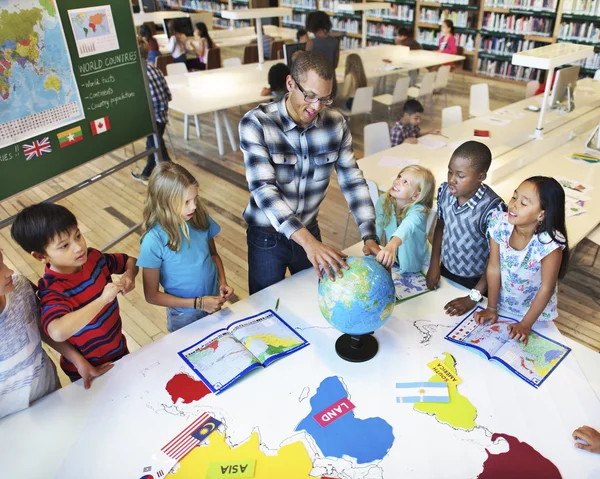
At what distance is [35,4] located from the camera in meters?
2.54

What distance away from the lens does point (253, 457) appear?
1.43 metres

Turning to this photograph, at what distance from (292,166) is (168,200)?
21.1 inches

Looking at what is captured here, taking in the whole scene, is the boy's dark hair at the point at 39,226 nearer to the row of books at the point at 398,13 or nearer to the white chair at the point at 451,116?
the white chair at the point at 451,116

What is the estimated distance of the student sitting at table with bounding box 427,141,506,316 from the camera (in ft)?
6.88

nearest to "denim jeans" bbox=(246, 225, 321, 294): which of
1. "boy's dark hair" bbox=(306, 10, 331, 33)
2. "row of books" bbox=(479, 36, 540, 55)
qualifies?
"boy's dark hair" bbox=(306, 10, 331, 33)

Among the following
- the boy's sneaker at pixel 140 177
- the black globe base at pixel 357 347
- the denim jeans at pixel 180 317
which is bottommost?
the boy's sneaker at pixel 140 177

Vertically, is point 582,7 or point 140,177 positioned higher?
point 582,7

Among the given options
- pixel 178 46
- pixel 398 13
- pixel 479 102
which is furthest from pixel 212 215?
pixel 398 13

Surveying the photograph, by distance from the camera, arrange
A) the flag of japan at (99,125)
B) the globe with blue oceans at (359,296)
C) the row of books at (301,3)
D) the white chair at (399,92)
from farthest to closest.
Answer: the row of books at (301,3) < the white chair at (399,92) < the flag of japan at (99,125) < the globe with blue oceans at (359,296)

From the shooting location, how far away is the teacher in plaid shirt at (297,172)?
68.6 inches

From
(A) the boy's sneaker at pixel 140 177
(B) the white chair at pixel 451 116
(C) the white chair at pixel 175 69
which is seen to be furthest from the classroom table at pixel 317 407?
(C) the white chair at pixel 175 69

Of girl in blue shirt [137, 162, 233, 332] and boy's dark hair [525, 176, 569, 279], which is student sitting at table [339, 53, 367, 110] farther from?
boy's dark hair [525, 176, 569, 279]

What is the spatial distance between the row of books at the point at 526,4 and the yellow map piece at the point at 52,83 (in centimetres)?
807

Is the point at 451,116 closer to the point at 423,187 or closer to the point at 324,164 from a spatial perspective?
the point at 423,187
